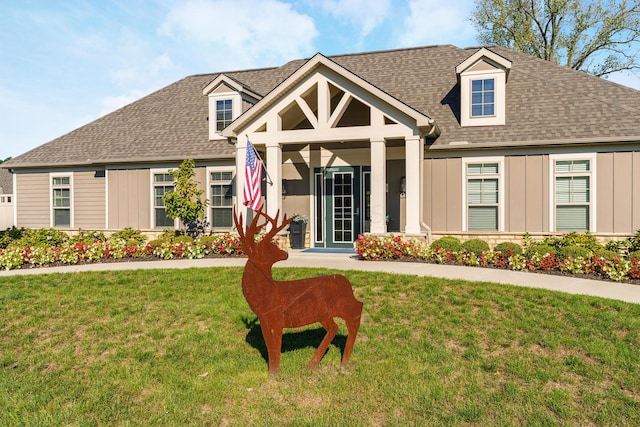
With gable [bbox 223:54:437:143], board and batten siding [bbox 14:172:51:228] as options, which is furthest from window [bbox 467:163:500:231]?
board and batten siding [bbox 14:172:51:228]

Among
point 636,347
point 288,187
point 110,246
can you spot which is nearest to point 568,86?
point 288,187

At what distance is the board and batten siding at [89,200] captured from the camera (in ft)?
52.5

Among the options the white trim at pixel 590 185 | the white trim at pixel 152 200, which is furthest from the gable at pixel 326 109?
the white trim at pixel 152 200

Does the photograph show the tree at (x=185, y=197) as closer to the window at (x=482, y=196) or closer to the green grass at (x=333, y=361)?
the green grass at (x=333, y=361)

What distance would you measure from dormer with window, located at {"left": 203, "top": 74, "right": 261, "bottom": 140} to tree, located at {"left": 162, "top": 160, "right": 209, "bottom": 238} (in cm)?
204

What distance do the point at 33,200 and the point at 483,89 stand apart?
16747 millimetres

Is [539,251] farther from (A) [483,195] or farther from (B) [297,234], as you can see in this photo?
(B) [297,234]

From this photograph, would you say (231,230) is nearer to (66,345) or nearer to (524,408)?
(66,345)

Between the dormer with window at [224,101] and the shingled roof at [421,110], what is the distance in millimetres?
623

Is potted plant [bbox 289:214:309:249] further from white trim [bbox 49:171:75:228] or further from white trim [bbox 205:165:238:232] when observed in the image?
white trim [bbox 49:171:75:228]

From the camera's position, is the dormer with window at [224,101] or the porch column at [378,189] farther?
the dormer with window at [224,101]

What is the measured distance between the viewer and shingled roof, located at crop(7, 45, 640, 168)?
1227 cm

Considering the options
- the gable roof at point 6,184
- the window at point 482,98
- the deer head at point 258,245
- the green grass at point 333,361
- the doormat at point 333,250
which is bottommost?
the green grass at point 333,361

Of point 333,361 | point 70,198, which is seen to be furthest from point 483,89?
point 70,198
